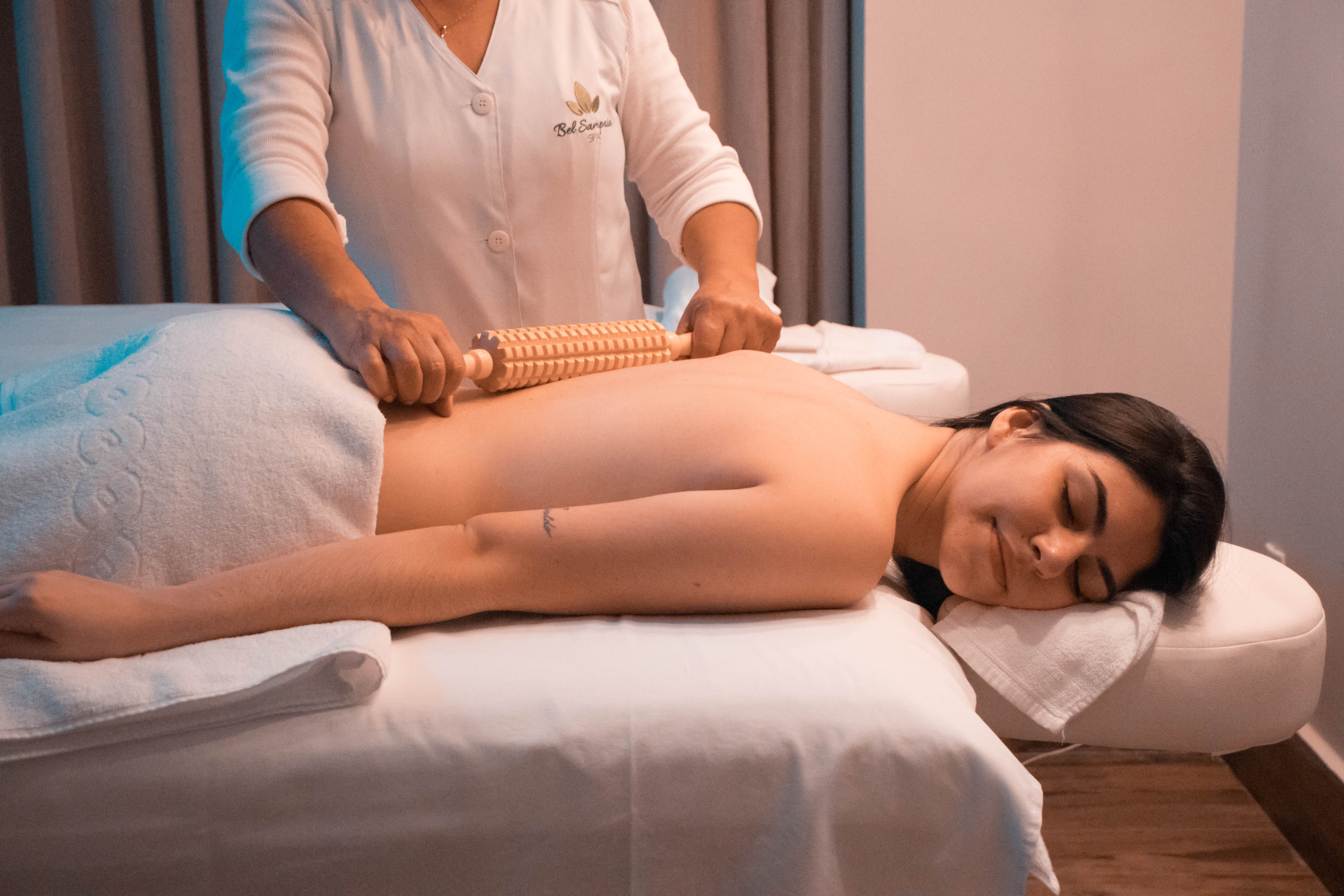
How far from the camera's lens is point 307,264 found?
1174 mm

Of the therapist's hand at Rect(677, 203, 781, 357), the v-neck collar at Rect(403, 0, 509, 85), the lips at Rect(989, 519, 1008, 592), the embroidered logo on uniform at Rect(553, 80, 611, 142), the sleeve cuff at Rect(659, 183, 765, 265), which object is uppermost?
the v-neck collar at Rect(403, 0, 509, 85)

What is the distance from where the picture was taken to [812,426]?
1084 millimetres

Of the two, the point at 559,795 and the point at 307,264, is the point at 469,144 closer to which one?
the point at 307,264

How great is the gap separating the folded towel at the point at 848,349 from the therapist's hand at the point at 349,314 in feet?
3.04

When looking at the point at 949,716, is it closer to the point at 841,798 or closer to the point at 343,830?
the point at 841,798

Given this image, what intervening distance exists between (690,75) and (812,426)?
200 cm

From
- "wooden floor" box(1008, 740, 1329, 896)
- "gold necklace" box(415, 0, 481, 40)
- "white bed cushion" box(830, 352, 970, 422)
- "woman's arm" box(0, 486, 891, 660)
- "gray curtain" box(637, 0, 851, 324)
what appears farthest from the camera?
"gray curtain" box(637, 0, 851, 324)

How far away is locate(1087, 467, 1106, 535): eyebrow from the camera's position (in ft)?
3.54

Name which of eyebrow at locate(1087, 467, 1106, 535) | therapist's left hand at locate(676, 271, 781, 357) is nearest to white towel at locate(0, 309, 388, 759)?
therapist's left hand at locate(676, 271, 781, 357)

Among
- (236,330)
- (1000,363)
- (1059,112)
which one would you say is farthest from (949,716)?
(1059,112)

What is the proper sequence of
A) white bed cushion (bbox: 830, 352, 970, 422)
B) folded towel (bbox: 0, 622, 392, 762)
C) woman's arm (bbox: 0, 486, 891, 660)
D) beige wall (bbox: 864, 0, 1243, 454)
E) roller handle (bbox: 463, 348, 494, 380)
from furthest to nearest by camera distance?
beige wall (bbox: 864, 0, 1243, 454), white bed cushion (bbox: 830, 352, 970, 422), roller handle (bbox: 463, 348, 494, 380), woman's arm (bbox: 0, 486, 891, 660), folded towel (bbox: 0, 622, 392, 762)

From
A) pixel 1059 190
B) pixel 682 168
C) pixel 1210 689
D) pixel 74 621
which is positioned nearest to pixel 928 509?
pixel 1210 689

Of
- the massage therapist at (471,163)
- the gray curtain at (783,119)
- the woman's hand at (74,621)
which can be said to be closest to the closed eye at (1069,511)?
the massage therapist at (471,163)

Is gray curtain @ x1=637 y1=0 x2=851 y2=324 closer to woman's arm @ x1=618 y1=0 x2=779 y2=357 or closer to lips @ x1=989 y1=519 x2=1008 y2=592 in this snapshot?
woman's arm @ x1=618 y1=0 x2=779 y2=357
